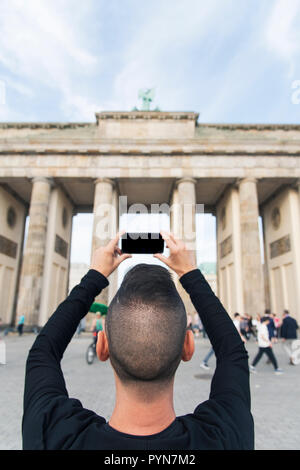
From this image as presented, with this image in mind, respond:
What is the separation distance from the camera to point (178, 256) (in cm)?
142

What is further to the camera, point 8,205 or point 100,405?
point 8,205

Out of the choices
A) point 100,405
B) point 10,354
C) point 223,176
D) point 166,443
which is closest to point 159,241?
point 166,443

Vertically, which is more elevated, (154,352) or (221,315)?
(221,315)

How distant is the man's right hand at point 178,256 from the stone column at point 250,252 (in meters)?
19.9

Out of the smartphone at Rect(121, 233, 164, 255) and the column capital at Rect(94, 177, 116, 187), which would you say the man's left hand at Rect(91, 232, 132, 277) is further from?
the column capital at Rect(94, 177, 116, 187)

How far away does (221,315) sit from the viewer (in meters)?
1.33

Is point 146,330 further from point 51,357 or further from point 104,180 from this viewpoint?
point 104,180

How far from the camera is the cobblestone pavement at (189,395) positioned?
4.14 m

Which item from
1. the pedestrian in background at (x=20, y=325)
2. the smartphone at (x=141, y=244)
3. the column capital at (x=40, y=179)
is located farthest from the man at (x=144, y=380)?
the column capital at (x=40, y=179)

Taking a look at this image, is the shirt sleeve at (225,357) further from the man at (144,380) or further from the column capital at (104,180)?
the column capital at (104,180)

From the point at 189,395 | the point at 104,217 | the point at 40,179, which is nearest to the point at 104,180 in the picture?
the point at 104,217

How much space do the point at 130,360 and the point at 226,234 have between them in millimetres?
24653

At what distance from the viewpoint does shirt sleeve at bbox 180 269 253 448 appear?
1067 mm
